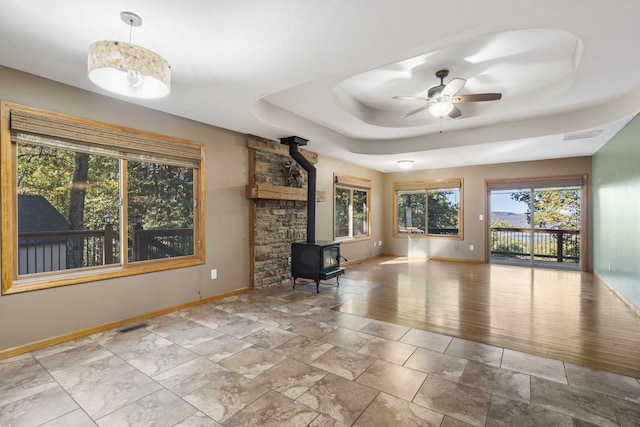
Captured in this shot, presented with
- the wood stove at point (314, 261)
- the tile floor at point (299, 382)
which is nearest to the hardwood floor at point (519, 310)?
the tile floor at point (299, 382)

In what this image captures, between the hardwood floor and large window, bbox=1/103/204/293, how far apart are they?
8.50 ft

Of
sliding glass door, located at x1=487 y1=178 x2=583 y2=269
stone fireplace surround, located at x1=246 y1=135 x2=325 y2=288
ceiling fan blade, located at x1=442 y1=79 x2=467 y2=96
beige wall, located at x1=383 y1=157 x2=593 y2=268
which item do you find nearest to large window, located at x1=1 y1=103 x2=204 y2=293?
stone fireplace surround, located at x1=246 y1=135 x2=325 y2=288

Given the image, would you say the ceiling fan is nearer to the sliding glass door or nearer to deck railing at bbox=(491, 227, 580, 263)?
the sliding glass door

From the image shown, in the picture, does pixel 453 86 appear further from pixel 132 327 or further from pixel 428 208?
pixel 428 208

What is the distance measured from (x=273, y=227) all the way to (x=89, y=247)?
2.57 meters

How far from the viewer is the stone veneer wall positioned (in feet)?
16.0

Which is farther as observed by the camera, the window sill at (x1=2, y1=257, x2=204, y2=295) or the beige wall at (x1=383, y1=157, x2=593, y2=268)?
the beige wall at (x1=383, y1=157, x2=593, y2=268)

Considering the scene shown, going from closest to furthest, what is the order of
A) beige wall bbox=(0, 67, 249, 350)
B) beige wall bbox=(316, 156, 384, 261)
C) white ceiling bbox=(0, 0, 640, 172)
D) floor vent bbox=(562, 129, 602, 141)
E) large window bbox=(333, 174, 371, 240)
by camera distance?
white ceiling bbox=(0, 0, 640, 172) < beige wall bbox=(0, 67, 249, 350) < floor vent bbox=(562, 129, 602, 141) < beige wall bbox=(316, 156, 384, 261) < large window bbox=(333, 174, 371, 240)

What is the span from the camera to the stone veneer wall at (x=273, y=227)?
488 cm

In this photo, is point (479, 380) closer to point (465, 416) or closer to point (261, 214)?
point (465, 416)

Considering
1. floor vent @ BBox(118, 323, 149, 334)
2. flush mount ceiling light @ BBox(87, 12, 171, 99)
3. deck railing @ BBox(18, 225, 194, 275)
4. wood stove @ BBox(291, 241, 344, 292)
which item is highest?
flush mount ceiling light @ BBox(87, 12, 171, 99)

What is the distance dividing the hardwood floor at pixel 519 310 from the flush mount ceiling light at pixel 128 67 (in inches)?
124

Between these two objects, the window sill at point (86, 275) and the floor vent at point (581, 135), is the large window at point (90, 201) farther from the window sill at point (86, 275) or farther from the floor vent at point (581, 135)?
the floor vent at point (581, 135)

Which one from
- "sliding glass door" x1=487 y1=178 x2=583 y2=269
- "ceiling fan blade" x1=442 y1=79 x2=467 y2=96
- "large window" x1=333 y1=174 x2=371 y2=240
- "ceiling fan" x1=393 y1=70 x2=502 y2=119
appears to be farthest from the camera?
"large window" x1=333 y1=174 x2=371 y2=240
